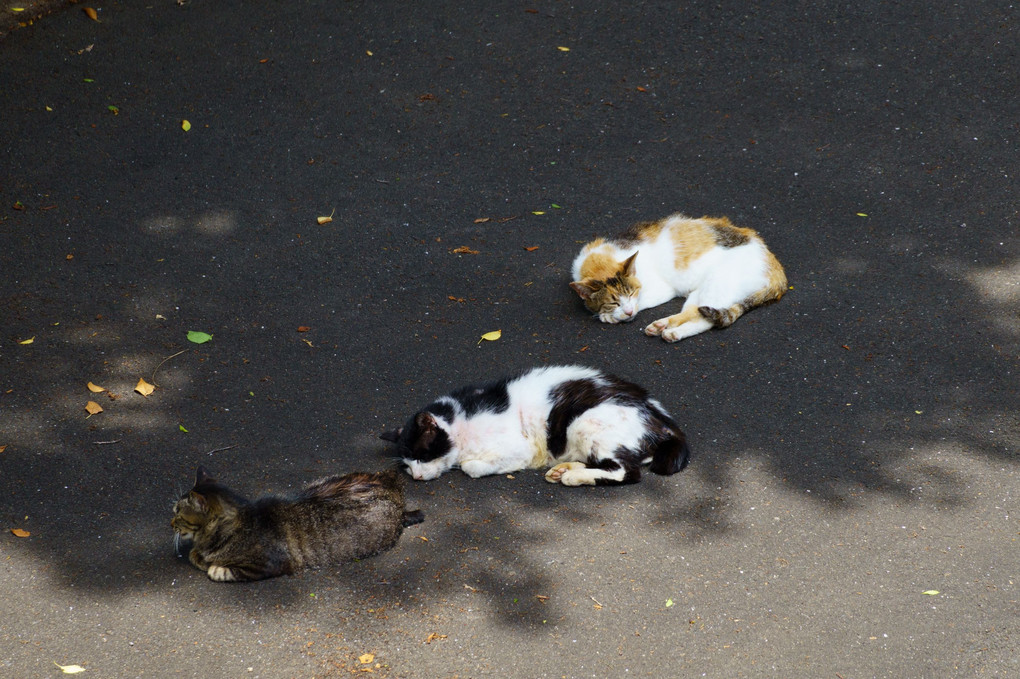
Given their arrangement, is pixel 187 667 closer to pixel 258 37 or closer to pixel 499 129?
pixel 499 129

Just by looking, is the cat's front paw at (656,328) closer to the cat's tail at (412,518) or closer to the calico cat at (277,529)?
the cat's tail at (412,518)

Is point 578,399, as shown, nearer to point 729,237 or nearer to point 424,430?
point 424,430

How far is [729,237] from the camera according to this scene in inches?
219

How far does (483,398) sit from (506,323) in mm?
1022

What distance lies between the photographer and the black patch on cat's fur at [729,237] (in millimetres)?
5531

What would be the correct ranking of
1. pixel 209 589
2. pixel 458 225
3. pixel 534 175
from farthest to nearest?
pixel 534 175, pixel 458 225, pixel 209 589

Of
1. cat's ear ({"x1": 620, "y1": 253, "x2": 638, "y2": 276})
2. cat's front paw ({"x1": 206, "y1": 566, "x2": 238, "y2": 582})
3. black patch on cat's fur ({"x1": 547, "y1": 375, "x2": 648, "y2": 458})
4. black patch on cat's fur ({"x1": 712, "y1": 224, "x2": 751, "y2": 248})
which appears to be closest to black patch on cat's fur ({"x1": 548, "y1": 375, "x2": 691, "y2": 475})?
black patch on cat's fur ({"x1": 547, "y1": 375, "x2": 648, "y2": 458})

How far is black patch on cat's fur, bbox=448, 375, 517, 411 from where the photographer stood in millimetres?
4477

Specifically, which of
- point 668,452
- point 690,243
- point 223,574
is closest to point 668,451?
point 668,452

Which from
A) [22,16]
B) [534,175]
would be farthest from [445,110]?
[22,16]

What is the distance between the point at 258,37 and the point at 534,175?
11.1ft

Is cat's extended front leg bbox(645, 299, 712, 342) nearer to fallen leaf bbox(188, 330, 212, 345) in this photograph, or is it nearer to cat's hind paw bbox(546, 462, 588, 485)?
cat's hind paw bbox(546, 462, 588, 485)

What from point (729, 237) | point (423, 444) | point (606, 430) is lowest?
point (423, 444)

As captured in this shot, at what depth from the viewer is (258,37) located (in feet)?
26.8
